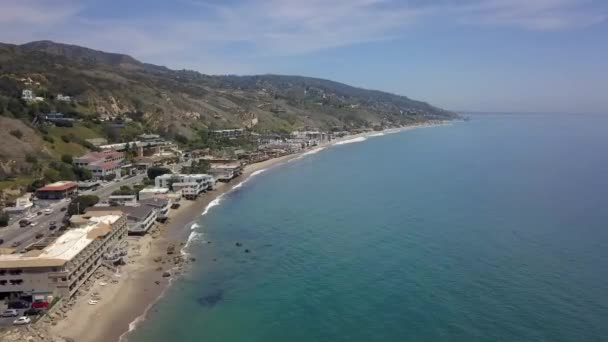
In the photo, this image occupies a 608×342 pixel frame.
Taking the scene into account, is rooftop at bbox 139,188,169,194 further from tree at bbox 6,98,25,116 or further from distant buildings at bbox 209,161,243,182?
tree at bbox 6,98,25,116

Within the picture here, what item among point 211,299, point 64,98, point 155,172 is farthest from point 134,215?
point 64,98

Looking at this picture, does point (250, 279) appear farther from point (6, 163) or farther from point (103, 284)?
point (6, 163)

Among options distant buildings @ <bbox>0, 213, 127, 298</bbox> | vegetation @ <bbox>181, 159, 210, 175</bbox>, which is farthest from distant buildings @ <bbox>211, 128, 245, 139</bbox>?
distant buildings @ <bbox>0, 213, 127, 298</bbox>

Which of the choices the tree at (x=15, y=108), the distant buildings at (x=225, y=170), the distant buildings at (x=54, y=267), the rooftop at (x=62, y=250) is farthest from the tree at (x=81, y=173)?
the distant buildings at (x=54, y=267)

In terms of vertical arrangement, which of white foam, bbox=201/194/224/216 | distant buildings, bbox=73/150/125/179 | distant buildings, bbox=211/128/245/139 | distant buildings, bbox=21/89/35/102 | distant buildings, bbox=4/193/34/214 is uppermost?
distant buildings, bbox=21/89/35/102

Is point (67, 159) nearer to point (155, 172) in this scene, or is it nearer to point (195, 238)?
point (155, 172)

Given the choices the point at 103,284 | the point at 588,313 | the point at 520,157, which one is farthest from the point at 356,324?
the point at 520,157

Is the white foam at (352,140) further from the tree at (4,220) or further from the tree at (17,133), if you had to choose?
the tree at (4,220)
